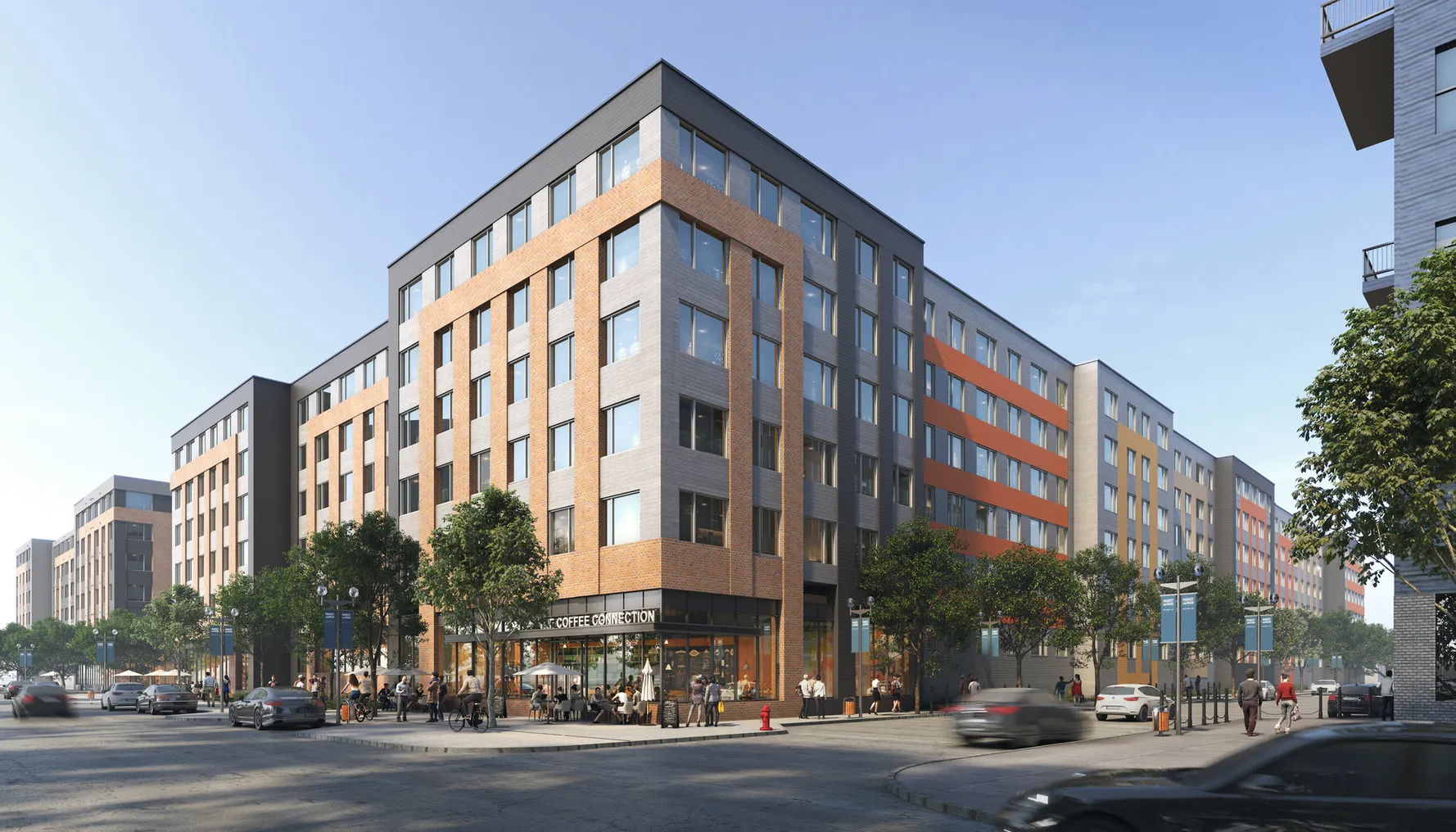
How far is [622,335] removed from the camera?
142ft

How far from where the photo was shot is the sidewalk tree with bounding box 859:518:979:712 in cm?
4812

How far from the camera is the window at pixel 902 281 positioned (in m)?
56.6

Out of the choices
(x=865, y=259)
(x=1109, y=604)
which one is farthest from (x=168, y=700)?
(x=1109, y=604)

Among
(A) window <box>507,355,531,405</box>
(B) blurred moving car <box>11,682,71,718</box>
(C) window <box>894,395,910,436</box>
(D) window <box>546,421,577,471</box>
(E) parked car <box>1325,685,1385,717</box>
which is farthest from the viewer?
(C) window <box>894,395,910,436</box>

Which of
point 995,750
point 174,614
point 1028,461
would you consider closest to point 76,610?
point 174,614

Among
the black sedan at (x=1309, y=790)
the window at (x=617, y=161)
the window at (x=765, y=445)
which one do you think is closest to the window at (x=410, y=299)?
the window at (x=617, y=161)

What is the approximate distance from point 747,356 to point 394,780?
89.8ft

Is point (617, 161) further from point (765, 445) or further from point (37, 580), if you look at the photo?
point (37, 580)

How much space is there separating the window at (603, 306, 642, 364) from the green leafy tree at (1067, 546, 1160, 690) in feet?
104

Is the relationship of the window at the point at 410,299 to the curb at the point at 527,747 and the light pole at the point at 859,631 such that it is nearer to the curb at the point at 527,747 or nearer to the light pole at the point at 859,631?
the light pole at the point at 859,631

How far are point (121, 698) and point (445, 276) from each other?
28863mm

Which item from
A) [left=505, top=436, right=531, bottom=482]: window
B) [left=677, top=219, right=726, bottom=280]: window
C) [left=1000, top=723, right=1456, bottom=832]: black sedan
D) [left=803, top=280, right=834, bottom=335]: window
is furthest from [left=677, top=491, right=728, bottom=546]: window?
[left=1000, top=723, right=1456, bottom=832]: black sedan

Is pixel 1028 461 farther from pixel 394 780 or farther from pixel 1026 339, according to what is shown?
pixel 394 780

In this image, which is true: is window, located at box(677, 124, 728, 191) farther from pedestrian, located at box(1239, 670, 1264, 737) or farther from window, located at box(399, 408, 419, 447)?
pedestrian, located at box(1239, 670, 1264, 737)
